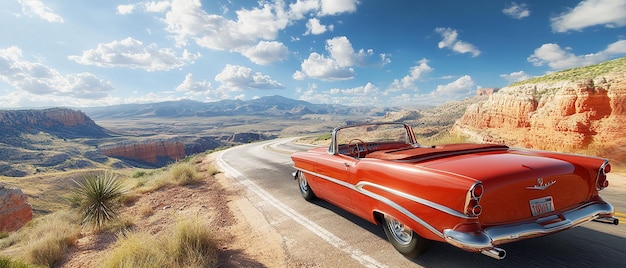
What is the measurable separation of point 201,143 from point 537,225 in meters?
124

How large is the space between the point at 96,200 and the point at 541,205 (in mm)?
7860

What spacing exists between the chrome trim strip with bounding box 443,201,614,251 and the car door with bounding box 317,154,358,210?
174 centimetres

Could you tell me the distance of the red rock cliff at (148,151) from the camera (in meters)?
Result: 94.8

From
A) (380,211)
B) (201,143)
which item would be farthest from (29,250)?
(201,143)

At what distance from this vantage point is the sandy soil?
4.13m

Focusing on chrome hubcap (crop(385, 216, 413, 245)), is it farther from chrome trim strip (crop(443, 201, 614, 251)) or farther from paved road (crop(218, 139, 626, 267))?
chrome trim strip (crop(443, 201, 614, 251))

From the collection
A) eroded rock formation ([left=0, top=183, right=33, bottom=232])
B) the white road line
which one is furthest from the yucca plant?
eroded rock formation ([left=0, top=183, right=33, bottom=232])

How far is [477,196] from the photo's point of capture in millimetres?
2625

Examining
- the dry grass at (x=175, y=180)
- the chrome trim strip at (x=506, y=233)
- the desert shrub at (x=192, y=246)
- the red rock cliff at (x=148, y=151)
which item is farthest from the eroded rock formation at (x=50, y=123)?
the chrome trim strip at (x=506, y=233)

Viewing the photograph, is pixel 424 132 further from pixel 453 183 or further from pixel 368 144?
pixel 453 183

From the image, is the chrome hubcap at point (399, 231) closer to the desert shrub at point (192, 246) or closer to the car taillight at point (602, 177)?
the car taillight at point (602, 177)

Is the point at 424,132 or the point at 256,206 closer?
the point at 256,206

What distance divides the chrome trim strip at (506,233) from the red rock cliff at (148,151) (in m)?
101

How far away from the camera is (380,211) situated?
359 cm
